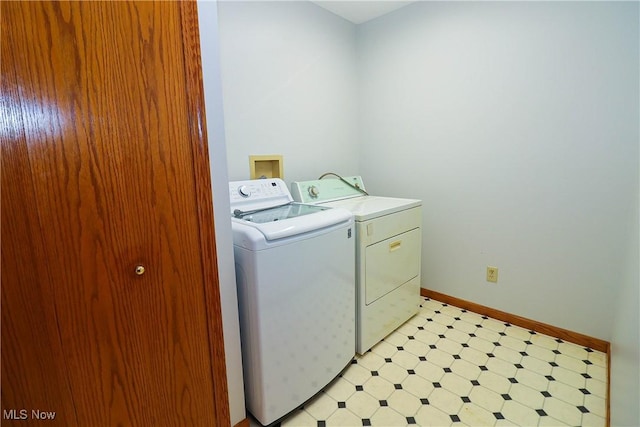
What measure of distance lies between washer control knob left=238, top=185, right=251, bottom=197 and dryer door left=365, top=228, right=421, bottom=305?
0.76 metres

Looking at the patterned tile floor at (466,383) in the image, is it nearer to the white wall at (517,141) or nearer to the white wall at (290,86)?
the white wall at (517,141)

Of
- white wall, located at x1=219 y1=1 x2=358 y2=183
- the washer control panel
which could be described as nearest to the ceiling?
white wall, located at x1=219 y1=1 x2=358 y2=183

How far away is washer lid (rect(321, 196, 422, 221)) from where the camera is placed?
171 centimetres

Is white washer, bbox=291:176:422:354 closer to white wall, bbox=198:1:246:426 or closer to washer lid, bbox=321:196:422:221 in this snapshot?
washer lid, bbox=321:196:422:221

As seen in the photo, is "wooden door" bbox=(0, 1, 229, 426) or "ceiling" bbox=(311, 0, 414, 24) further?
"ceiling" bbox=(311, 0, 414, 24)

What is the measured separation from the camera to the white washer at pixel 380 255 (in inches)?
68.2

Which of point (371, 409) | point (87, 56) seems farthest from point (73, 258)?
point (371, 409)

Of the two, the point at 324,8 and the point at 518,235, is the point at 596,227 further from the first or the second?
the point at 324,8

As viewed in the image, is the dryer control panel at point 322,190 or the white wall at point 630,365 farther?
the dryer control panel at point 322,190

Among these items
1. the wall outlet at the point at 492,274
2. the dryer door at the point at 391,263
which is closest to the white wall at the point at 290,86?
the dryer door at the point at 391,263

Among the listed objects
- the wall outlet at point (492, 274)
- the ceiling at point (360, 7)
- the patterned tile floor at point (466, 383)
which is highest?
the ceiling at point (360, 7)

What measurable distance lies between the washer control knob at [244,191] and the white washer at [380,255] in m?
0.39

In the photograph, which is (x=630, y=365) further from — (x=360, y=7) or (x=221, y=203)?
(x=360, y=7)

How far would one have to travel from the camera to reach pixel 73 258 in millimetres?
775
